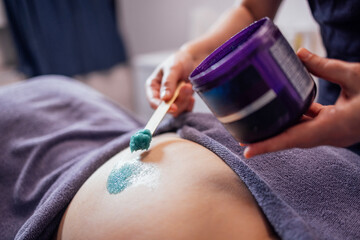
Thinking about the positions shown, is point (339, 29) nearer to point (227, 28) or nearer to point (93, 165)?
point (227, 28)

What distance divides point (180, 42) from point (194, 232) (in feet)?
5.74

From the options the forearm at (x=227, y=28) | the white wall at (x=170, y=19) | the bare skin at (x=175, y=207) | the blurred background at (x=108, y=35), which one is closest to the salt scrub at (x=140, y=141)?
the bare skin at (x=175, y=207)

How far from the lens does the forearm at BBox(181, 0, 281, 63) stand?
74cm

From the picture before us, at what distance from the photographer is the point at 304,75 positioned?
32 centimetres

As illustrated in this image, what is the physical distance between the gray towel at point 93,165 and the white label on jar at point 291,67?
15cm

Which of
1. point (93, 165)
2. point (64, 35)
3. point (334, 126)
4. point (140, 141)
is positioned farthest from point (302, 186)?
point (64, 35)

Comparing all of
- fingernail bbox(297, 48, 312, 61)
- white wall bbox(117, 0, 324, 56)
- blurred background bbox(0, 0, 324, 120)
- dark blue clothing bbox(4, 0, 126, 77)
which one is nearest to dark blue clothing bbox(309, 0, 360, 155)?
fingernail bbox(297, 48, 312, 61)

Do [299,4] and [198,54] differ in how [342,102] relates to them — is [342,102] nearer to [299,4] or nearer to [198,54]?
[198,54]

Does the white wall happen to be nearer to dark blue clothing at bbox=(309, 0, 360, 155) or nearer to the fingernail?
dark blue clothing at bbox=(309, 0, 360, 155)

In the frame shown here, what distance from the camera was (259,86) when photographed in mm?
287

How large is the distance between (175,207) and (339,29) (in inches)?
18.8

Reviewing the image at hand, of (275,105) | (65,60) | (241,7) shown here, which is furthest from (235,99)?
(65,60)

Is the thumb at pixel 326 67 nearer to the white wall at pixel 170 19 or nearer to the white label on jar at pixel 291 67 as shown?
the white label on jar at pixel 291 67

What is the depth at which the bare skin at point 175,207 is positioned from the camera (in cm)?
37
